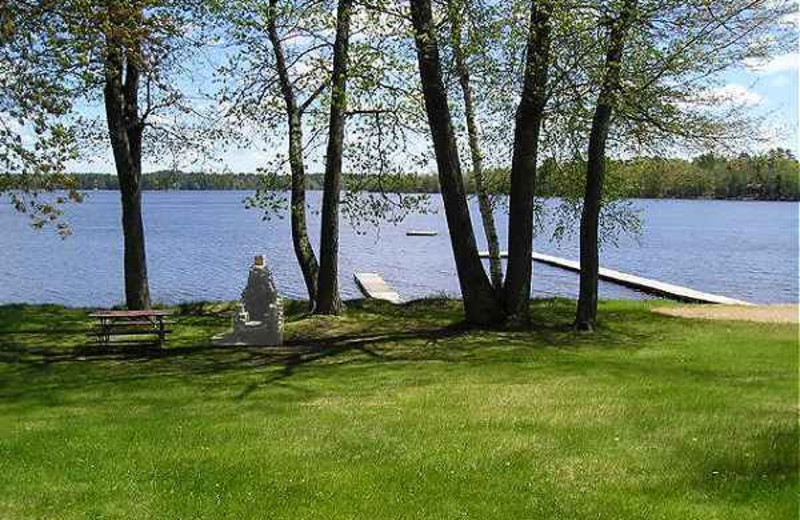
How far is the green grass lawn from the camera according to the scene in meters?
5.69

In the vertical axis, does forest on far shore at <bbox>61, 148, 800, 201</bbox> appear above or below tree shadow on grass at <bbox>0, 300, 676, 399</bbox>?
above

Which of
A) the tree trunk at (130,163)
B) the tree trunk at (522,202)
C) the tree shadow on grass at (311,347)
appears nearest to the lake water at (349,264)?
the tree trunk at (130,163)

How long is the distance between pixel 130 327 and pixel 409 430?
774 cm

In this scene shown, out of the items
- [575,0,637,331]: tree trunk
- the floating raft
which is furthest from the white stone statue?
the floating raft

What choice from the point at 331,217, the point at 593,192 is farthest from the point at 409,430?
the point at 331,217

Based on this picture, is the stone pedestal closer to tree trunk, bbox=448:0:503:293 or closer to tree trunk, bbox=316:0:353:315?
tree trunk, bbox=316:0:353:315

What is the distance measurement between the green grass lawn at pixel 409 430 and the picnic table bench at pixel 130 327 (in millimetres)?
331

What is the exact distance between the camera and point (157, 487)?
604 cm

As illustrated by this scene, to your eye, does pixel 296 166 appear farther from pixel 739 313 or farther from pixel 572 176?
pixel 739 313

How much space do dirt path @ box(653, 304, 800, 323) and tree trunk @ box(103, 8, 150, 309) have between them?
10359mm

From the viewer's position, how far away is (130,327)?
45.6 feet

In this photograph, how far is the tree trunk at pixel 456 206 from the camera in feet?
48.5

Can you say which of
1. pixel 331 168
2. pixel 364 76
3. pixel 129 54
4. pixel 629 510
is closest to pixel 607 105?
pixel 364 76

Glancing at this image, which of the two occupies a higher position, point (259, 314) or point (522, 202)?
point (522, 202)
